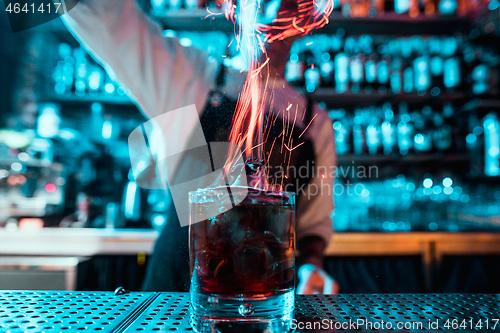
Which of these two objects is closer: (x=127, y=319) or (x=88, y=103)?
(x=127, y=319)

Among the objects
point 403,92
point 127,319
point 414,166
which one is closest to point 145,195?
point 127,319

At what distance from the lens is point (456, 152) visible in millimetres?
2068

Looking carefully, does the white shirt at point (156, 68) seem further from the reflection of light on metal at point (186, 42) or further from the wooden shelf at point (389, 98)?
the wooden shelf at point (389, 98)

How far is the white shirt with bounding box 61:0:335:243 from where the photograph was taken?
69 cm

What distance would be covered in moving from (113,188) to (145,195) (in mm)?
274

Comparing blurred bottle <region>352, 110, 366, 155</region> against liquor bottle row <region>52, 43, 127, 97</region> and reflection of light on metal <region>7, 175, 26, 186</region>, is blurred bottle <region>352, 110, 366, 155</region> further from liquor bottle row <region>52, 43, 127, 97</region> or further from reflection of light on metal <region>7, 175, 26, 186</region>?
reflection of light on metal <region>7, 175, 26, 186</region>

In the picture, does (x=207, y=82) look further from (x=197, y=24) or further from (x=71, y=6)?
(x=71, y=6)

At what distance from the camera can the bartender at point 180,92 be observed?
67cm

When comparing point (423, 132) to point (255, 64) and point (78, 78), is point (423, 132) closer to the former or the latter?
point (255, 64)

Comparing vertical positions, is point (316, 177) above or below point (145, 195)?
above

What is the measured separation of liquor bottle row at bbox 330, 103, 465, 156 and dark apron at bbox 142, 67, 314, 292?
1389mm

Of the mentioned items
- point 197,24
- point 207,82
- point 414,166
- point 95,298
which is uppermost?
point 197,24

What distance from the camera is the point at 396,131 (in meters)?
2.10

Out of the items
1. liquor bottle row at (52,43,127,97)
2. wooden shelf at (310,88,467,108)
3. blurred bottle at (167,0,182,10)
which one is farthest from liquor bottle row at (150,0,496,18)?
liquor bottle row at (52,43,127,97)
